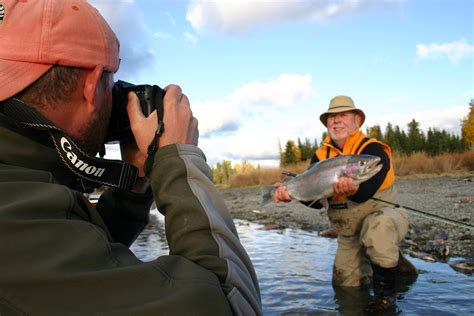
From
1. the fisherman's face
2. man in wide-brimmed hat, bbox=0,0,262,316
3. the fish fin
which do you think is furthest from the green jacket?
the fish fin

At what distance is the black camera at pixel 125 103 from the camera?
57.4 inches

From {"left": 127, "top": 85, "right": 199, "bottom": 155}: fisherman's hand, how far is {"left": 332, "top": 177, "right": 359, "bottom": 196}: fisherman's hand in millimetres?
4073

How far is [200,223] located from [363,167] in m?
4.34

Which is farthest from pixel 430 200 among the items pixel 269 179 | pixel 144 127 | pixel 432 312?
pixel 269 179

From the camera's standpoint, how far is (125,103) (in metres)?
1.51

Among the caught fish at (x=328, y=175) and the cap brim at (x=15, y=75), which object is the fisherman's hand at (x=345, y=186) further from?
the cap brim at (x=15, y=75)

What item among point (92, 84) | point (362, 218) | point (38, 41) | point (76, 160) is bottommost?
point (362, 218)

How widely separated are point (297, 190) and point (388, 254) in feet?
5.11

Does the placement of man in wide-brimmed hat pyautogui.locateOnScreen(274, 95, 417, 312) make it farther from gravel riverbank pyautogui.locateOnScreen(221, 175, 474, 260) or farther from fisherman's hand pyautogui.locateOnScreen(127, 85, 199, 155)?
fisherman's hand pyautogui.locateOnScreen(127, 85, 199, 155)

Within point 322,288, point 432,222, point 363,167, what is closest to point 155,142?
point 363,167

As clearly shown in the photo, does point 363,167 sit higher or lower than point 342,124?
lower

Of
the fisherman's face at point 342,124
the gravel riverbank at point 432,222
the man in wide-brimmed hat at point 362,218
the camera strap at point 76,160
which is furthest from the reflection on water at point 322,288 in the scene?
the camera strap at point 76,160

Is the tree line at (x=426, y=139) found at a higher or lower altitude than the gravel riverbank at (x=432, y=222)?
higher

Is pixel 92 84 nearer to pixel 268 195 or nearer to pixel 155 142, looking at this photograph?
pixel 155 142
